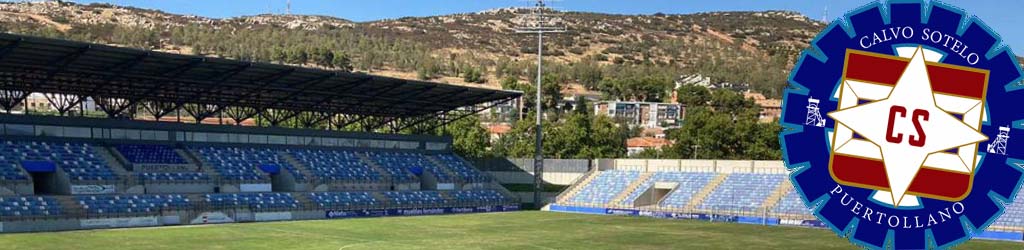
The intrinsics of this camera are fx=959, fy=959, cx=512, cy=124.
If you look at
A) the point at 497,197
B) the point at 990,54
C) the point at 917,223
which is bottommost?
the point at 497,197

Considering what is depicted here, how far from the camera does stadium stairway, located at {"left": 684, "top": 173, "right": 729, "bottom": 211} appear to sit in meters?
72.0

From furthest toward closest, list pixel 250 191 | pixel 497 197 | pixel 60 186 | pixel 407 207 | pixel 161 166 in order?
pixel 497 197
pixel 407 207
pixel 250 191
pixel 161 166
pixel 60 186

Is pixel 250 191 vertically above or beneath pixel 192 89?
beneath

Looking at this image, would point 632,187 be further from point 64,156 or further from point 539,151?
point 64,156

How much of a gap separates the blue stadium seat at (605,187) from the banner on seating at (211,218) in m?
29.0

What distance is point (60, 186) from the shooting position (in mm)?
54156

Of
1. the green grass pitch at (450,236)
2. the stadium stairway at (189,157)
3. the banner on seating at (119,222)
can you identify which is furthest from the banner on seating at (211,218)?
the stadium stairway at (189,157)

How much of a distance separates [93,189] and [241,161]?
1276cm

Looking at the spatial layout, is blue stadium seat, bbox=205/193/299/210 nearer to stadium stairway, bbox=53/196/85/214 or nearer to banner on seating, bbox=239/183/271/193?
banner on seating, bbox=239/183/271/193

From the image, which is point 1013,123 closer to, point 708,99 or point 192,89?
point 192,89

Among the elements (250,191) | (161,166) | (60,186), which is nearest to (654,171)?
(250,191)

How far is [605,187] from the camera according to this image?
257ft

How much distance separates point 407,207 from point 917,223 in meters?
57.3

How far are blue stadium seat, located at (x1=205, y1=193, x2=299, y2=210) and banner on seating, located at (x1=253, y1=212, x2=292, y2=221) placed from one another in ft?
1.42
